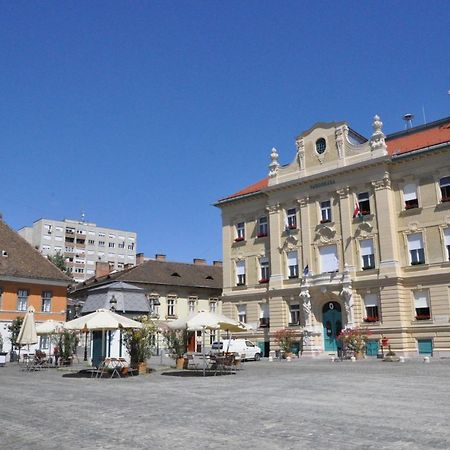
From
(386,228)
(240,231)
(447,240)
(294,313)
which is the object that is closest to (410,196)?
(386,228)

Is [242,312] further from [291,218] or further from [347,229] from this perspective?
[347,229]

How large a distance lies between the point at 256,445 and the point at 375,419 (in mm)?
3056

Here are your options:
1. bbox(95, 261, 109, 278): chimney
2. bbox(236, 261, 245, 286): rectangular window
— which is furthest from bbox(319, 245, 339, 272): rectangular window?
bbox(95, 261, 109, 278): chimney

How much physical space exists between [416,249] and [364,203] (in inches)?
186

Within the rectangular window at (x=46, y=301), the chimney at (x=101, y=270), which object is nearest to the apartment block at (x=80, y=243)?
the chimney at (x=101, y=270)

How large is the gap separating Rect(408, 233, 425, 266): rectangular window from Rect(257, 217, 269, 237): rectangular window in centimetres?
1165

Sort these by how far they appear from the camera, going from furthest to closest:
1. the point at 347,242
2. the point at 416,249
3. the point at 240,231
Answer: the point at 240,231
the point at 347,242
the point at 416,249

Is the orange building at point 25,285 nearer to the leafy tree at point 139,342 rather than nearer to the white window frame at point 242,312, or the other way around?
the white window frame at point 242,312

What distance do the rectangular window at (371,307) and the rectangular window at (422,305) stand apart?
8.12 ft

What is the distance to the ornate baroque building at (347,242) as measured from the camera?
34281 mm

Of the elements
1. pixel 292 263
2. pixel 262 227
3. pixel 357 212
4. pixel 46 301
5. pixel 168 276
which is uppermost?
pixel 262 227

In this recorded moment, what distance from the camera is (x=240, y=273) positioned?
44.2 metres

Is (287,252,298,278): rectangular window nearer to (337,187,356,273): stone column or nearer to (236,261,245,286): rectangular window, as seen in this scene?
(337,187,356,273): stone column

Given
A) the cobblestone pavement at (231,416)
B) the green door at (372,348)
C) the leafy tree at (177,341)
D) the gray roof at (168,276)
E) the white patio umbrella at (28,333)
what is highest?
the gray roof at (168,276)
